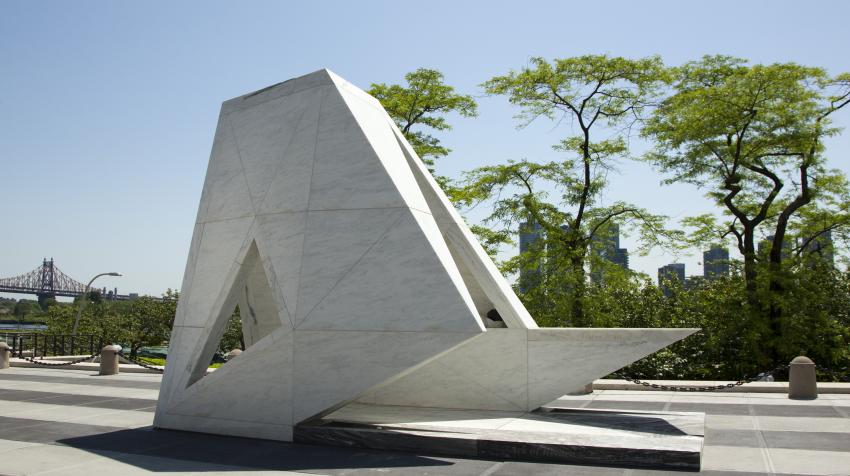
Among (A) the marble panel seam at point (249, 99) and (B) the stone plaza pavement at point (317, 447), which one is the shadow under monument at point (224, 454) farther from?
(A) the marble panel seam at point (249, 99)

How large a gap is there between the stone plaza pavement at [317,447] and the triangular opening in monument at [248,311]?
4.27 feet

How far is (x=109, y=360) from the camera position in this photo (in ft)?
67.5

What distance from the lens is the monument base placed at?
832 cm

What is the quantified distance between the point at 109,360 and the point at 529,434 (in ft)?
51.3

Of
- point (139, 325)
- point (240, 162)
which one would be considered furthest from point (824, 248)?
point (139, 325)

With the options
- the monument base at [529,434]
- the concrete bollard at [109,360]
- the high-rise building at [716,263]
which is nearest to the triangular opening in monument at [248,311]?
the monument base at [529,434]

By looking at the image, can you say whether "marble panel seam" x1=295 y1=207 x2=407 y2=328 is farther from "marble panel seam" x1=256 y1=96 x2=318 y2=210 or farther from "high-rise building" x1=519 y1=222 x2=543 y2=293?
"high-rise building" x1=519 y1=222 x2=543 y2=293

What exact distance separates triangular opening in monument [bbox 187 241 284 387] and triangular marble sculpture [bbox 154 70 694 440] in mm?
45

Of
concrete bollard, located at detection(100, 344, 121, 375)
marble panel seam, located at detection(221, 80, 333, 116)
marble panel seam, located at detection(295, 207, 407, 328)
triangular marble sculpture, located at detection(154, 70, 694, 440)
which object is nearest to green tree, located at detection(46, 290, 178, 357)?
concrete bollard, located at detection(100, 344, 121, 375)

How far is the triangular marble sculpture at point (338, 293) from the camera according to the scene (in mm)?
9703

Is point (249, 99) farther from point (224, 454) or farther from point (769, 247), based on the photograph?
point (769, 247)

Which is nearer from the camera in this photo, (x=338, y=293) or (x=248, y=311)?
(x=338, y=293)

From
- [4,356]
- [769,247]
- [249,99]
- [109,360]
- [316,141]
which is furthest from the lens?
[769,247]

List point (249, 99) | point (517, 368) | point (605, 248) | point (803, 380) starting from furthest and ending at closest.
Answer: point (605, 248)
point (803, 380)
point (249, 99)
point (517, 368)
